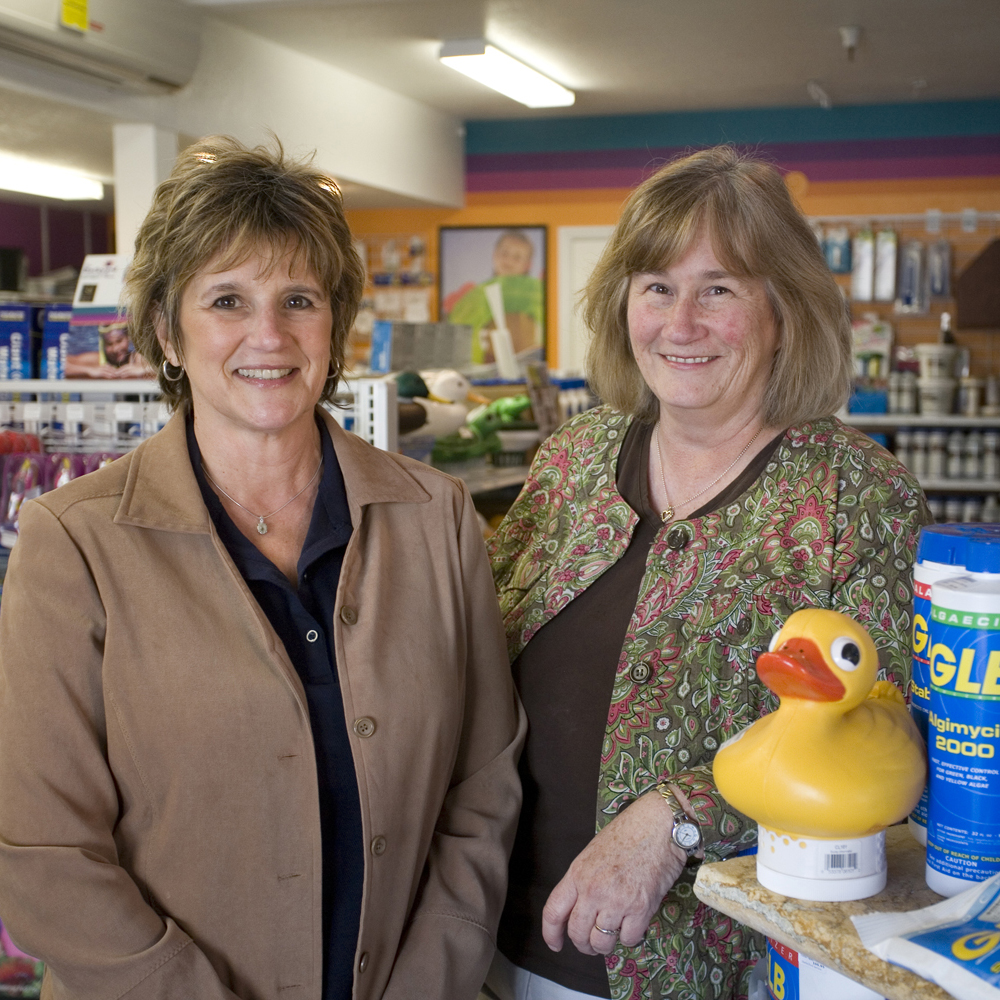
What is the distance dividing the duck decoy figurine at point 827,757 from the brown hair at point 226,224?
948 millimetres

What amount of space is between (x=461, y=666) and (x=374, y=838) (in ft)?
0.92

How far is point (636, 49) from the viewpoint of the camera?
6289mm

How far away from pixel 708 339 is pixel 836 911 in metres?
0.99

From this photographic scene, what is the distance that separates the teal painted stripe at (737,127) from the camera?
7836 mm

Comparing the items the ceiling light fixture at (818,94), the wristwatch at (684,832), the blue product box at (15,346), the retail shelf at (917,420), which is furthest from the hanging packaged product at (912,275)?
the wristwatch at (684,832)

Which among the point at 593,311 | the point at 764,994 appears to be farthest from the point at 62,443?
the point at 764,994

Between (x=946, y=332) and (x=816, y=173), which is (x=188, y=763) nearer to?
(x=946, y=332)

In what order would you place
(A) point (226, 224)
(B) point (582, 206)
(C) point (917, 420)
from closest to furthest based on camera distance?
(A) point (226, 224), (C) point (917, 420), (B) point (582, 206)

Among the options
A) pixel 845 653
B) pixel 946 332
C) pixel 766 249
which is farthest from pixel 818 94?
pixel 845 653

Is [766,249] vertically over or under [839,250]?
under

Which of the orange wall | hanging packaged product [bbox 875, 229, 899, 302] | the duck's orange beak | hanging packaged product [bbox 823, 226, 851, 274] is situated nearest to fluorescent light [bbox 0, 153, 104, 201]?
the orange wall

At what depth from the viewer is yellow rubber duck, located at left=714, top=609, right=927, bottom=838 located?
87 centimetres

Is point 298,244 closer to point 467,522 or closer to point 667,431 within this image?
point 467,522

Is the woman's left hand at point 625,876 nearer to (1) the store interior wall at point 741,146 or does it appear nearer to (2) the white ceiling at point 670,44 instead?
(2) the white ceiling at point 670,44
